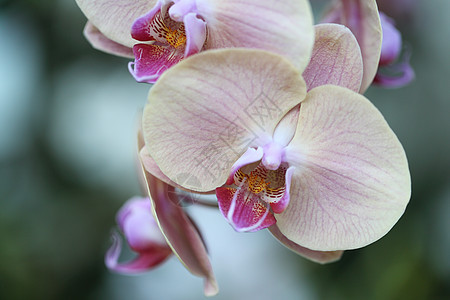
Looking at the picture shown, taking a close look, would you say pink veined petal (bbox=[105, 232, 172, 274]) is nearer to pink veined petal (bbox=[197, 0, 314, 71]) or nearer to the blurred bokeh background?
pink veined petal (bbox=[197, 0, 314, 71])

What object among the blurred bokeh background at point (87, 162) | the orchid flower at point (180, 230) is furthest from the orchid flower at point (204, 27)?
the blurred bokeh background at point (87, 162)

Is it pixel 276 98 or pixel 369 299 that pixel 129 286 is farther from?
pixel 276 98

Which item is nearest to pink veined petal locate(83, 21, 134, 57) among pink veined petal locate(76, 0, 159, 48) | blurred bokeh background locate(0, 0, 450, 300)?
pink veined petal locate(76, 0, 159, 48)

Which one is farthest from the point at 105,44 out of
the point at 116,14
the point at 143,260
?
the point at 143,260

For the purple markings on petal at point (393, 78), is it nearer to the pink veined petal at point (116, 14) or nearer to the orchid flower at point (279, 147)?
the orchid flower at point (279, 147)

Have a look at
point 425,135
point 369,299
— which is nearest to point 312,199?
point 369,299

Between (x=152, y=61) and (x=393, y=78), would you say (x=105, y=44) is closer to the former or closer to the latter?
(x=152, y=61)
